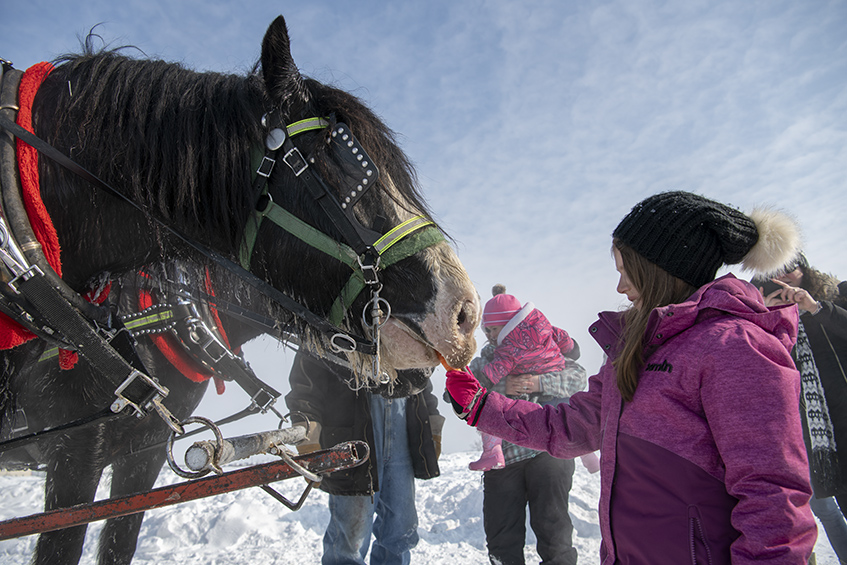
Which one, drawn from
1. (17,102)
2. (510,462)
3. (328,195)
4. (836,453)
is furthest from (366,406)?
(836,453)

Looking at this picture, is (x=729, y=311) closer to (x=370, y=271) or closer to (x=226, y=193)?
(x=370, y=271)

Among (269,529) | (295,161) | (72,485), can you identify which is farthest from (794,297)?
(269,529)

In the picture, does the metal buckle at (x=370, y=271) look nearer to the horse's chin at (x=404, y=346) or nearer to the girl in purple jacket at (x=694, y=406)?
the horse's chin at (x=404, y=346)

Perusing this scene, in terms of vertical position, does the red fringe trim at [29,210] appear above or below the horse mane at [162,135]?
below

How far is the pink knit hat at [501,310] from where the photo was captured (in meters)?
3.61

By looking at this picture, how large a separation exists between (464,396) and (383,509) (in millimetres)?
1753

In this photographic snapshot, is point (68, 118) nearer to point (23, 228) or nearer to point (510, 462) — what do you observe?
point (23, 228)

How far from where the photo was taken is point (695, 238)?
1423 millimetres

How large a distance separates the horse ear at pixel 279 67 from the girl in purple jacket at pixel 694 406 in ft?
3.95

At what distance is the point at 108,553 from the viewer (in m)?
2.46

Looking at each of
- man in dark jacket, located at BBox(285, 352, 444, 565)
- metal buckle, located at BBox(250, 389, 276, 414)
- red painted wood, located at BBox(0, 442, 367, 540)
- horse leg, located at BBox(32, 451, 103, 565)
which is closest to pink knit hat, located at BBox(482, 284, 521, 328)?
man in dark jacket, located at BBox(285, 352, 444, 565)

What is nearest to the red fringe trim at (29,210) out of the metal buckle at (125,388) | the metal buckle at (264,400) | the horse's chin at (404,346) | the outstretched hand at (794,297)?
the metal buckle at (125,388)

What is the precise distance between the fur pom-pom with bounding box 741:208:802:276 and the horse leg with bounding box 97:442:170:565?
3023 millimetres

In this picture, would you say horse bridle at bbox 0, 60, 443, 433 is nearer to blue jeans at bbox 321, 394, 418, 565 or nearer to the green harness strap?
the green harness strap
